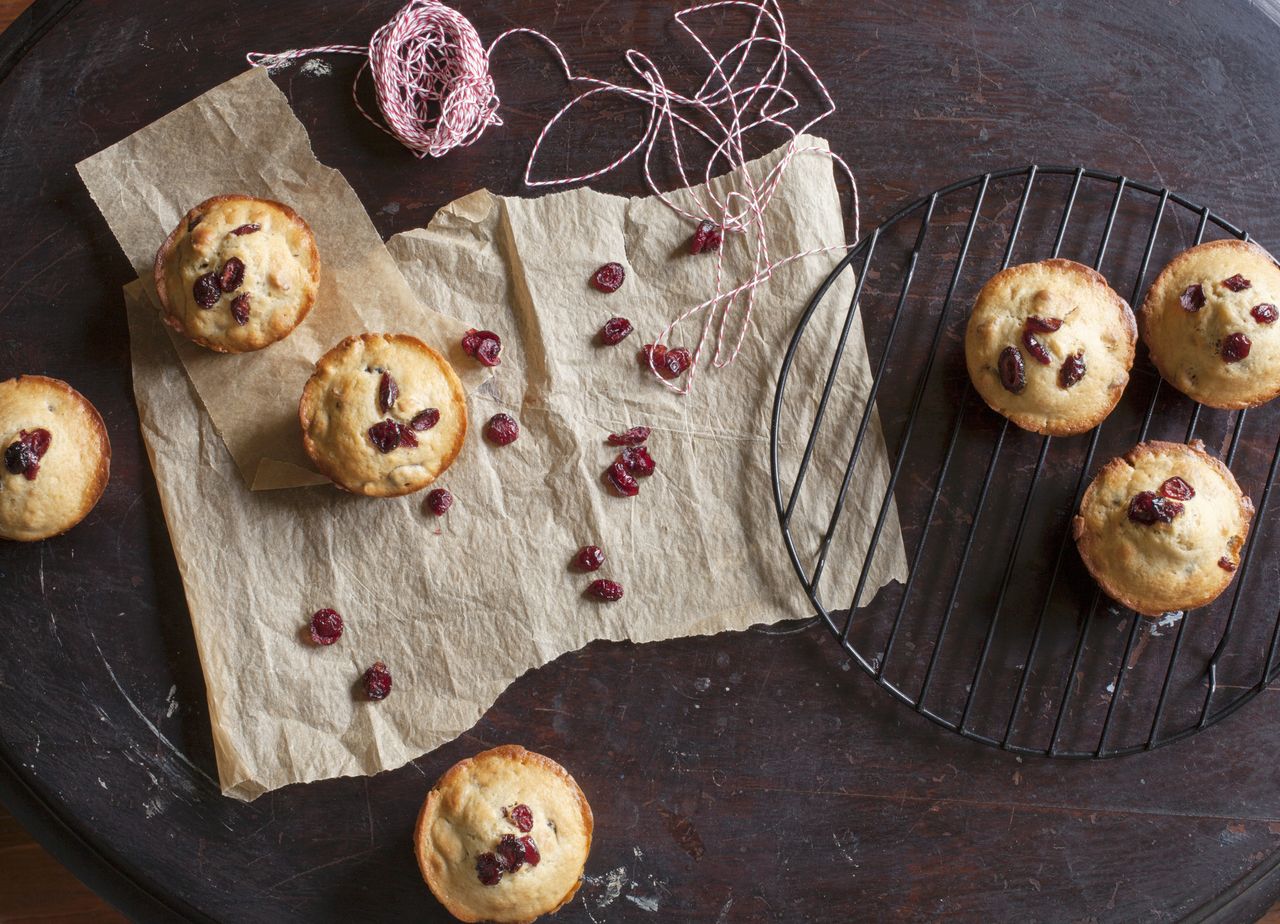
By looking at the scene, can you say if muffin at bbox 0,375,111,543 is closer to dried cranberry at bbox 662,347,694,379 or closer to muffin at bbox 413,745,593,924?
muffin at bbox 413,745,593,924

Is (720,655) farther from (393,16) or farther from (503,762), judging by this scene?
(393,16)

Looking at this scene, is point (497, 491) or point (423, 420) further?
point (497, 491)

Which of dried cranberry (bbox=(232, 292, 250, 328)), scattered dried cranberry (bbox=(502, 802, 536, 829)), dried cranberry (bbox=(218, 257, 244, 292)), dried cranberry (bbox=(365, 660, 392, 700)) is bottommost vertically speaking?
scattered dried cranberry (bbox=(502, 802, 536, 829))

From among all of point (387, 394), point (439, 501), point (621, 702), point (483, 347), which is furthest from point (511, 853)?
point (483, 347)

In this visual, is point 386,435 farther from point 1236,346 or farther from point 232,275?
point 1236,346

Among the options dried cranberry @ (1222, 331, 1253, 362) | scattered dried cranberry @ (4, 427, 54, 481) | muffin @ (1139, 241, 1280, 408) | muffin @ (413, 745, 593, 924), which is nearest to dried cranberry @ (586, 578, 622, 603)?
muffin @ (413, 745, 593, 924)

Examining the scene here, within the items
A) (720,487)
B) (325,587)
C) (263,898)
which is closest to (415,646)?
(325,587)

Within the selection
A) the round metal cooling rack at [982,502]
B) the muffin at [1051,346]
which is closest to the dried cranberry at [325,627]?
the round metal cooling rack at [982,502]
